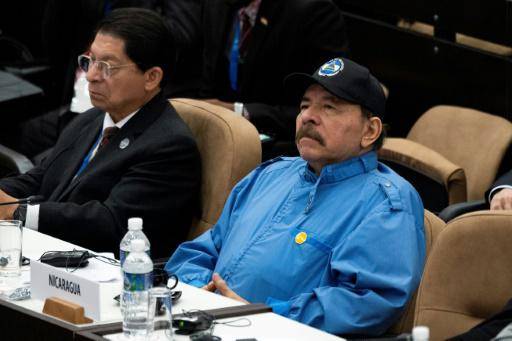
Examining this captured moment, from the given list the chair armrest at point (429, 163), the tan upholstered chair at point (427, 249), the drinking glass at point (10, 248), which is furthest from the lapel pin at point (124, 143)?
the chair armrest at point (429, 163)

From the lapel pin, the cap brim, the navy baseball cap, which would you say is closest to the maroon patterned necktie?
the lapel pin

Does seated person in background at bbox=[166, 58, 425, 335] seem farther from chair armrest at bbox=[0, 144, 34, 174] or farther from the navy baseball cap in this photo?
chair armrest at bbox=[0, 144, 34, 174]

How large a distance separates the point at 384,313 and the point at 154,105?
1449 millimetres

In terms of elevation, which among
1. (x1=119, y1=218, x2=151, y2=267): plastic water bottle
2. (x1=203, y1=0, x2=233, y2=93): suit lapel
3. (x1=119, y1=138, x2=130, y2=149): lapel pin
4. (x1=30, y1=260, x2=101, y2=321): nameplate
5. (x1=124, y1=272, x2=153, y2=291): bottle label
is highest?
(x1=203, y1=0, x2=233, y2=93): suit lapel

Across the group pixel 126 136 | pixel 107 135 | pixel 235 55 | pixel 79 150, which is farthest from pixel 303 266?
pixel 235 55

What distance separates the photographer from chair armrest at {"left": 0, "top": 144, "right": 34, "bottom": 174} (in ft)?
17.0

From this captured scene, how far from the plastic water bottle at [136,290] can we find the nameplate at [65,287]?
0.08m

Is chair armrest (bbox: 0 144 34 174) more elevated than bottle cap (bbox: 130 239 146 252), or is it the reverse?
bottle cap (bbox: 130 239 146 252)

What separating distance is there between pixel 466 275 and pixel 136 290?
0.95m

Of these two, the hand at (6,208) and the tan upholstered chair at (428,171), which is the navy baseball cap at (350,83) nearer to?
the hand at (6,208)

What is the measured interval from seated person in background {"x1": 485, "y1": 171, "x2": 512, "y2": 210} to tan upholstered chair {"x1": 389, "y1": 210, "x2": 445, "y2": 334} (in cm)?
52

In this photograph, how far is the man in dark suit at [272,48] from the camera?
17.4 feet

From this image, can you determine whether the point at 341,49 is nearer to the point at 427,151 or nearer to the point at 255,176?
the point at 427,151

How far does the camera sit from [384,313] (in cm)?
344
